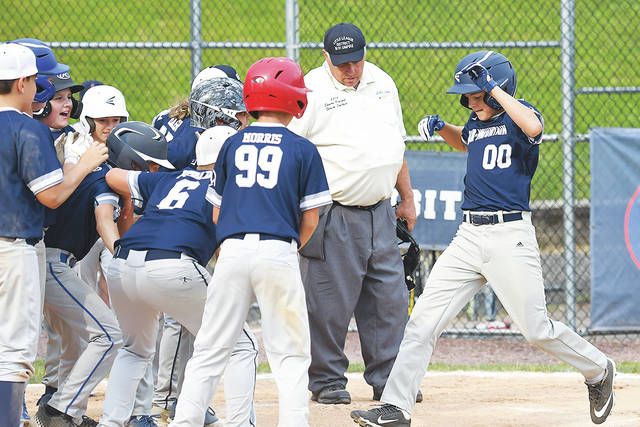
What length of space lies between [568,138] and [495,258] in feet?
11.6

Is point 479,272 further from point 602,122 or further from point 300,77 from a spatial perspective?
point 602,122

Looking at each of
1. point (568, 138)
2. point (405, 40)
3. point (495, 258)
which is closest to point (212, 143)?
point (495, 258)

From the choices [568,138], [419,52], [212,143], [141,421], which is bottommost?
[141,421]

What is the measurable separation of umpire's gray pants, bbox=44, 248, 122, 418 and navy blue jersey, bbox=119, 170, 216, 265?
0.61 m

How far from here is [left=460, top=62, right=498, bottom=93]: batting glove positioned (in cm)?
564

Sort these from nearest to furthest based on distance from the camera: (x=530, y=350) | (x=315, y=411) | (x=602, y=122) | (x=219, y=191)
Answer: (x=219, y=191) → (x=315, y=411) → (x=530, y=350) → (x=602, y=122)

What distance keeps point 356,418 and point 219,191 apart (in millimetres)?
1536

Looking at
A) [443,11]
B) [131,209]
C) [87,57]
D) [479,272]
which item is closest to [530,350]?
[479,272]

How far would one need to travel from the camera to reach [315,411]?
21.2ft

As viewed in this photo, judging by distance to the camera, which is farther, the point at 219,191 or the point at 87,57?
the point at 87,57

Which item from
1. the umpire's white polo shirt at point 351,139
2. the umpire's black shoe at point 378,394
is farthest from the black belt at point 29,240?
the umpire's black shoe at point 378,394

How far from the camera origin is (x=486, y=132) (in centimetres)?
585

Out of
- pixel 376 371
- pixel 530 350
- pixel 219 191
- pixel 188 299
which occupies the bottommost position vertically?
pixel 530 350

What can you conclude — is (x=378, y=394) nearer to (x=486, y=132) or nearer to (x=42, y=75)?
(x=486, y=132)
